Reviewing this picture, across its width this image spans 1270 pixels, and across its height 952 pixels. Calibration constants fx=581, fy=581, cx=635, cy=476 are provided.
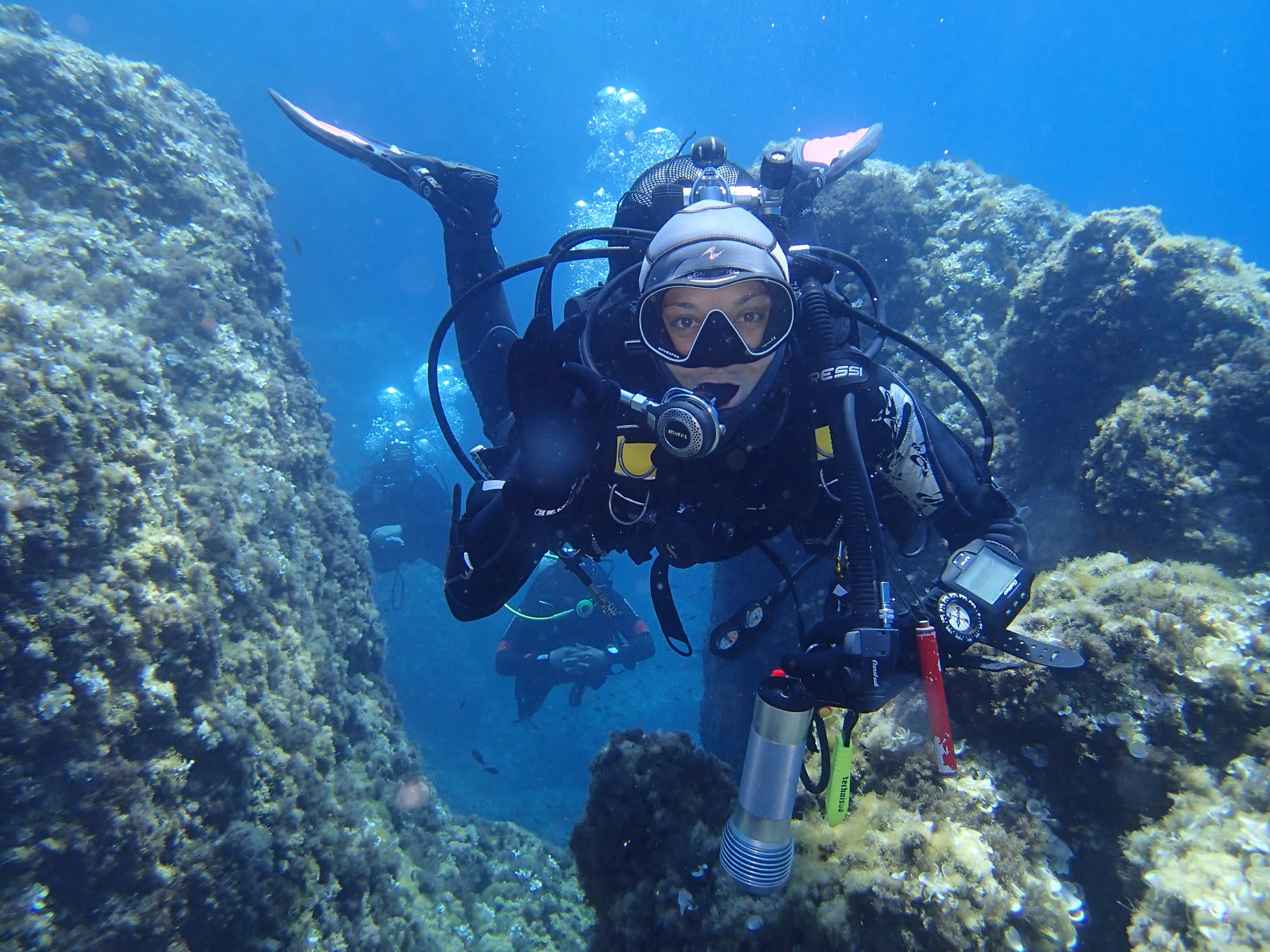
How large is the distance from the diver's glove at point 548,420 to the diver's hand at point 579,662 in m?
8.39

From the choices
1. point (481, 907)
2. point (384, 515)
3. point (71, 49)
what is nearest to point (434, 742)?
point (384, 515)

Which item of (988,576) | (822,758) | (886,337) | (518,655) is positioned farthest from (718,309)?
(518,655)

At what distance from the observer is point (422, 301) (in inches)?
1960

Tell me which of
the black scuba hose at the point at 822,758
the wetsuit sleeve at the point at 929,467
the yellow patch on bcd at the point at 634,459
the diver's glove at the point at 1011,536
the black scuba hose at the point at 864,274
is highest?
the black scuba hose at the point at 864,274

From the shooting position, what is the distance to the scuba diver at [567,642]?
1089cm

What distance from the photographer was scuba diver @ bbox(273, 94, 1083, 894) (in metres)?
2.18

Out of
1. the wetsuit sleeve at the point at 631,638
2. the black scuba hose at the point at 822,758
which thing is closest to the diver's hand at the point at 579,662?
the wetsuit sleeve at the point at 631,638

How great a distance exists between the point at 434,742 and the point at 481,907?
1074cm

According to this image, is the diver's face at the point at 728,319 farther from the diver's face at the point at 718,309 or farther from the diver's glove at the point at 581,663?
the diver's glove at the point at 581,663

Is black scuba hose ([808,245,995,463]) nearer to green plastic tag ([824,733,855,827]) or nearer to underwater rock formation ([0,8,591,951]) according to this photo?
green plastic tag ([824,733,855,827])

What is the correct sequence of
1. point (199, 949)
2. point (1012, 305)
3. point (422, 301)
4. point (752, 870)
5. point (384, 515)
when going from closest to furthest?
point (752, 870) < point (199, 949) < point (1012, 305) < point (384, 515) < point (422, 301)

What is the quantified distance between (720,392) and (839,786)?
1.84 meters

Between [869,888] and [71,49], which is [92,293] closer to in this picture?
[71,49]

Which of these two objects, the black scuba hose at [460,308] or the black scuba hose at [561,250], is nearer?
the black scuba hose at [561,250]
